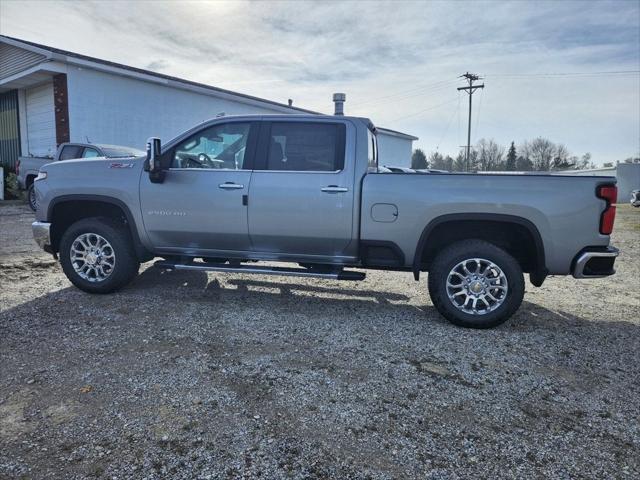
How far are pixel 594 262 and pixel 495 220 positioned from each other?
0.96 m

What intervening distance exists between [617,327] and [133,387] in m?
4.46

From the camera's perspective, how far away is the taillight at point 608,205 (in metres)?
3.92

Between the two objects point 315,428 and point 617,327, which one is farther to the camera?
point 617,327

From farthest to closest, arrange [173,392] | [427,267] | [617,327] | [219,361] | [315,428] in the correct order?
[427,267]
[617,327]
[219,361]
[173,392]
[315,428]

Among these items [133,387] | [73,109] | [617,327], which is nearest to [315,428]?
[133,387]

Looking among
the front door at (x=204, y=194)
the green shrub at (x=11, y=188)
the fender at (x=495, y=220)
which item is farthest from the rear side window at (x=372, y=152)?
the green shrub at (x=11, y=188)

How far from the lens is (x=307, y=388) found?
9.90ft

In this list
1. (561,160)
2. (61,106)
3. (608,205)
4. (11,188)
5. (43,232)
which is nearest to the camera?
(608,205)

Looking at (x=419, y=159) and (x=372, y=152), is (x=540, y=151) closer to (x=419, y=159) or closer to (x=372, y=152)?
(x=419, y=159)

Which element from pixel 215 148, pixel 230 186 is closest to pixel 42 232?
pixel 215 148

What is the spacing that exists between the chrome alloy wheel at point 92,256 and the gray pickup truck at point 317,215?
0.01 m

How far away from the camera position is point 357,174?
174 inches

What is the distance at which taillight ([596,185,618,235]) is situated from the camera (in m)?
3.92

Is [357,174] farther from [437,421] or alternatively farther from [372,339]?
[437,421]
